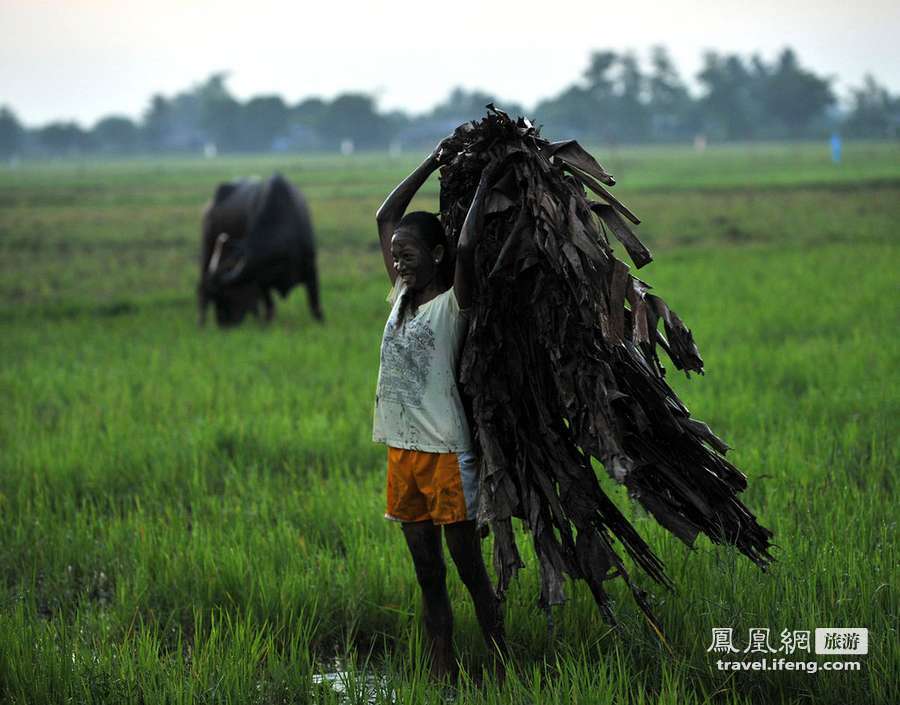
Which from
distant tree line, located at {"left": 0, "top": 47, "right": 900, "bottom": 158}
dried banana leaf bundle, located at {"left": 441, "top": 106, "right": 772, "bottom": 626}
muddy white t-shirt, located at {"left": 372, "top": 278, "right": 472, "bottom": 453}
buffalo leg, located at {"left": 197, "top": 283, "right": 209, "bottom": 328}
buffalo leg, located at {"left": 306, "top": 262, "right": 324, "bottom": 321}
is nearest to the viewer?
dried banana leaf bundle, located at {"left": 441, "top": 106, "right": 772, "bottom": 626}

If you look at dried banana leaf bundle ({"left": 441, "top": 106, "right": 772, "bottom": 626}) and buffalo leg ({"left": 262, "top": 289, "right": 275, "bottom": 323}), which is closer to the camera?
dried banana leaf bundle ({"left": 441, "top": 106, "right": 772, "bottom": 626})

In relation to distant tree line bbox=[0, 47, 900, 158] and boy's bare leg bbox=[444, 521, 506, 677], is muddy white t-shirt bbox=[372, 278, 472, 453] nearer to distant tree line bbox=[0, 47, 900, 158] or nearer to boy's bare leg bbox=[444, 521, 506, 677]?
boy's bare leg bbox=[444, 521, 506, 677]

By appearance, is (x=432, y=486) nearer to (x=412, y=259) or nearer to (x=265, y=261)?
(x=412, y=259)

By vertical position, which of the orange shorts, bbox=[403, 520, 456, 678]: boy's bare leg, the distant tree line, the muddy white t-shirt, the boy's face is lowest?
bbox=[403, 520, 456, 678]: boy's bare leg

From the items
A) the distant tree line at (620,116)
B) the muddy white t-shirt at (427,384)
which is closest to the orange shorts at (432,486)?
the muddy white t-shirt at (427,384)

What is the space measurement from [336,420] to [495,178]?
3.48 m

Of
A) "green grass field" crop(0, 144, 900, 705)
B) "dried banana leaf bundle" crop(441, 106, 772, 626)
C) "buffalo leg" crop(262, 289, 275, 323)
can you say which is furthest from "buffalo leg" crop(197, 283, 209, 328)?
"dried banana leaf bundle" crop(441, 106, 772, 626)

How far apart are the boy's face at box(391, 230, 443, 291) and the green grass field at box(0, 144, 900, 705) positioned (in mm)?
1032

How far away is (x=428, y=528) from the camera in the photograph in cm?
298

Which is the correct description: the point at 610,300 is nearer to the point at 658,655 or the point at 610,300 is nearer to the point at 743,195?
the point at 658,655

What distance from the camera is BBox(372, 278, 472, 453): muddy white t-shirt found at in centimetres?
293

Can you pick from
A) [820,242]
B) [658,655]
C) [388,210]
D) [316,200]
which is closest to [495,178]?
[388,210]

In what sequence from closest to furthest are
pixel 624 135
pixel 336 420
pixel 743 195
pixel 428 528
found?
pixel 428 528 → pixel 336 420 → pixel 743 195 → pixel 624 135

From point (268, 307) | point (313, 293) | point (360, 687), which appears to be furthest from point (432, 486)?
Result: point (268, 307)
